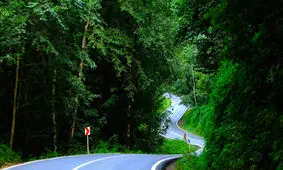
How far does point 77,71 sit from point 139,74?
5442mm

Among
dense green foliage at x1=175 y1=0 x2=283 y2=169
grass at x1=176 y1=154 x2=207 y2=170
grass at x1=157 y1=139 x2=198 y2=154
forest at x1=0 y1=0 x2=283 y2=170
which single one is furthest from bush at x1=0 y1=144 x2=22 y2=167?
grass at x1=157 y1=139 x2=198 y2=154

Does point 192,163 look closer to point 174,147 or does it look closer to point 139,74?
point 139,74

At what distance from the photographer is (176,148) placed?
128ft

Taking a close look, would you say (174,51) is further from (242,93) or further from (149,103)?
(242,93)

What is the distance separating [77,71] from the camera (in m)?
20.9

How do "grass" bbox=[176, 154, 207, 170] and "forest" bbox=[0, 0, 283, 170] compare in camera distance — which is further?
"grass" bbox=[176, 154, 207, 170]

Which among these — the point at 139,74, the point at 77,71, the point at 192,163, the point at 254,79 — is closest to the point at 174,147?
the point at 139,74

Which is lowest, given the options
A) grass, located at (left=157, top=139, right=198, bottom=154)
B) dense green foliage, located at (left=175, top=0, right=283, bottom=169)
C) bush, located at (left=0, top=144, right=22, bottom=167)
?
grass, located at (left=157, top=139, right=198, bottom=154)

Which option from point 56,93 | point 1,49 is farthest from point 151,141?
point 1,49

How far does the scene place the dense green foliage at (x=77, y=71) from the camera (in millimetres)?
16750

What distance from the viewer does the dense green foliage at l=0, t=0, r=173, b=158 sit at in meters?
16.8

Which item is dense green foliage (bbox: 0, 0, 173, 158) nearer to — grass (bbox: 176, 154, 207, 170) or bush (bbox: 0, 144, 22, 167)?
bush (bbox: 0, 144, 22, 167)

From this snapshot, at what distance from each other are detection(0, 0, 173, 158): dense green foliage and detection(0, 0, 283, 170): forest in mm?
76

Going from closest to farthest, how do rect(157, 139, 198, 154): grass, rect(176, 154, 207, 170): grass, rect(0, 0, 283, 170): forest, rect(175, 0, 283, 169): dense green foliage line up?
rect(175, 0, 283, 169): dense green foliage < rect(0, 0, 283, 170): forest < rect(176, 154, 207, 170): grass < rect(157, 139, 198, 154): grass
